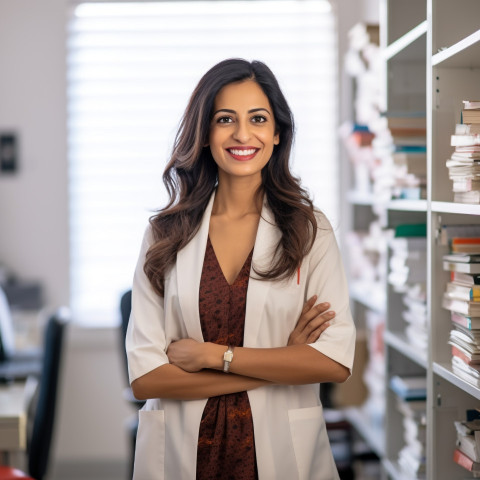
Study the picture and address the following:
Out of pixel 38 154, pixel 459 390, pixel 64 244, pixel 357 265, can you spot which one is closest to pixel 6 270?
pixel 64 244

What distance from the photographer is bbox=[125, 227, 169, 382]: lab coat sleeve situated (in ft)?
6.18

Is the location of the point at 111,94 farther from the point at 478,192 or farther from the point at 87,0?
the point at 478,192

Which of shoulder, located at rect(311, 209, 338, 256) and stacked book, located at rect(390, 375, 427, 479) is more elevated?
→ shoulder, located at rect(311, 209, 338, 256)

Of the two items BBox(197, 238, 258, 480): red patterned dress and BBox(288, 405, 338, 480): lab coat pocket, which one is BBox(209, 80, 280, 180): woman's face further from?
BBox(288, 405, 338, 480): lab coat pocket

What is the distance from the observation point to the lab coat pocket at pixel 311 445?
1.88 m

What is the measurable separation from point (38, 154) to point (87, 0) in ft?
2.97

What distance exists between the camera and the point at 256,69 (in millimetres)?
1980

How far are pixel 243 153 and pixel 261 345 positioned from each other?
0.51 metres

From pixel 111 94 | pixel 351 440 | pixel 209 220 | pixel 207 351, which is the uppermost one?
pixel 111 94

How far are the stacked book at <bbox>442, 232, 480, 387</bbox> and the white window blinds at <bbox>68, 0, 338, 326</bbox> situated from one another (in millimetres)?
2179

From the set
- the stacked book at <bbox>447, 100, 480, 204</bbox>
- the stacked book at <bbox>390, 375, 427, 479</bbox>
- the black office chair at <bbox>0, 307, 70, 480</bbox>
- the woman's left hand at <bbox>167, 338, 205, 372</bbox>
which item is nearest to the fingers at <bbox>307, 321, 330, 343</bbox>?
the woman's left hand at <bbox>167, 338, 205, 372</bbox>

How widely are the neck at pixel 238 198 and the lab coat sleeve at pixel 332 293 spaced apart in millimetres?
208

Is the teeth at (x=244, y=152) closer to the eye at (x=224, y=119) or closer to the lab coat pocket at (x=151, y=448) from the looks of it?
the eye at (x=224, y=119)

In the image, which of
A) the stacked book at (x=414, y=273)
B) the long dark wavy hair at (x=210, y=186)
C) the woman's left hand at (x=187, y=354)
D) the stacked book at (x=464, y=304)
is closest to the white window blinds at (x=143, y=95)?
the stacked book at (x=414, y=273)
